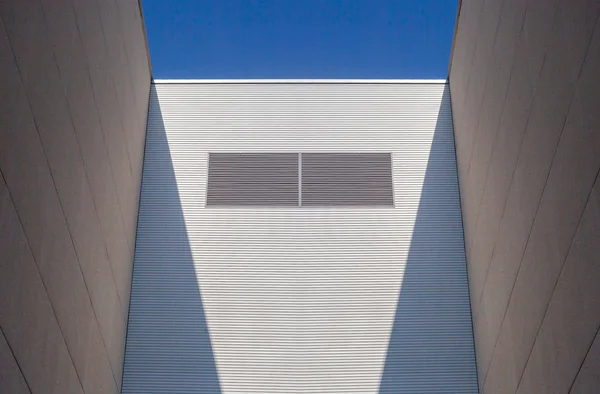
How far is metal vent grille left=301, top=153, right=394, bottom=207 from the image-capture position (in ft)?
24.6

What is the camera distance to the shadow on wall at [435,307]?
6.52 meters

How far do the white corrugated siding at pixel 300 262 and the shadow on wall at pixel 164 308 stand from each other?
0.4 inches

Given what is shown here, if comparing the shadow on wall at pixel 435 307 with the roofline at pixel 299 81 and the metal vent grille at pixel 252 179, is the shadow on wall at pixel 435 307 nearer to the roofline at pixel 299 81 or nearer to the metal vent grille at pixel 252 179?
the roofline at pixel 299 81
